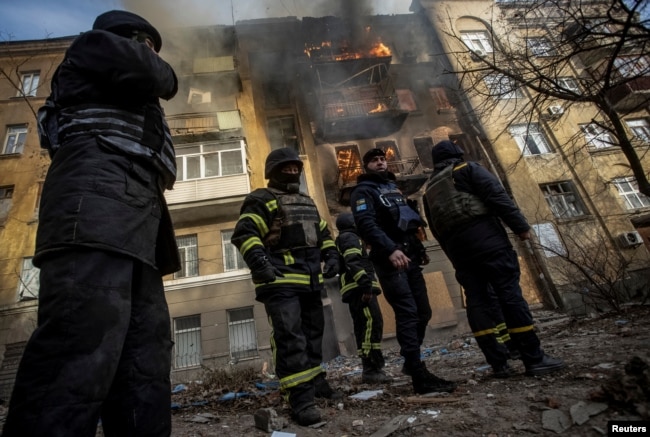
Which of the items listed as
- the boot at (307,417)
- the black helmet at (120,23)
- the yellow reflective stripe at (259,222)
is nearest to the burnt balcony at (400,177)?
the yellow reflective stripe at (259,222)

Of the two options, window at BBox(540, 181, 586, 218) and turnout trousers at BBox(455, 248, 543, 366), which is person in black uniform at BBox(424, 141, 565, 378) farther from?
window at BBox(540, 181, 586, 218)

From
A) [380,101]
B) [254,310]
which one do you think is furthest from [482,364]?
[380,101]

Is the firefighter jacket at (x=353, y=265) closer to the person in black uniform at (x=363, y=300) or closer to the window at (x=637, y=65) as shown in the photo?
the person in black uniform at (x=363, y=300)

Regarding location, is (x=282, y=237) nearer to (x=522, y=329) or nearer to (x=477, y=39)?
(x=522, y=329)

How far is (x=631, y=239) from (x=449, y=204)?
15.1m

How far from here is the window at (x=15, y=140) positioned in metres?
13.4

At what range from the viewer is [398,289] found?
2.84 meters

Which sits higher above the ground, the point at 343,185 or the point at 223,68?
the point at 223,68

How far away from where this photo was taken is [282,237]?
2.75 meters

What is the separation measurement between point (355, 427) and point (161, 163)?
6.38 ft

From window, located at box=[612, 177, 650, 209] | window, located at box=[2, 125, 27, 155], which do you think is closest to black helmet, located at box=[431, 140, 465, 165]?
window, located at box=[612, 177, 650, 209]

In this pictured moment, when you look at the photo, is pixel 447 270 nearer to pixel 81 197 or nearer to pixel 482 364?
pixel 482 364

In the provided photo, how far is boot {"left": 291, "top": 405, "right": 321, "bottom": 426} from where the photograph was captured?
2070 mm

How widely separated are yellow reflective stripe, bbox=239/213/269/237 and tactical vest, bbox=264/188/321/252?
46mm
